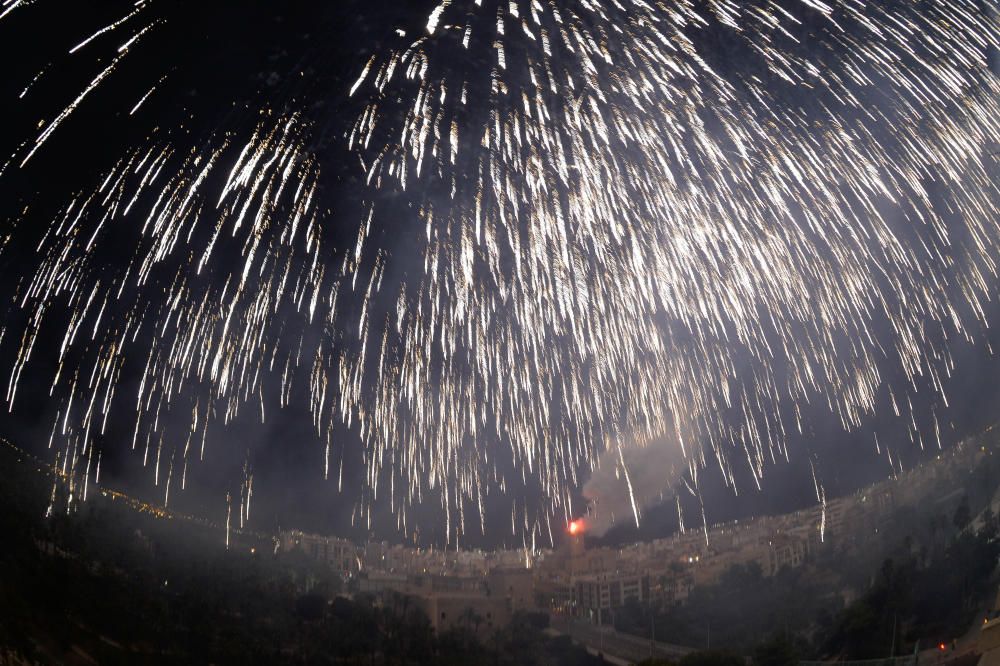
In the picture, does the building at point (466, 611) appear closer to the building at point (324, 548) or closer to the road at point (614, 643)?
the road at point (614, 643)

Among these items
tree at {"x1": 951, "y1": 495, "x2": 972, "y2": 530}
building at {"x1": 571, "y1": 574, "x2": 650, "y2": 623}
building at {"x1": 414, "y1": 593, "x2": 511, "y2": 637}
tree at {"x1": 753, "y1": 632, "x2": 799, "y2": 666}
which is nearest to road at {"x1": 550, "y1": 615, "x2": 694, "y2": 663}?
building at {"x1": 571, "y1": 574, "x2": 650, "y2": 623}

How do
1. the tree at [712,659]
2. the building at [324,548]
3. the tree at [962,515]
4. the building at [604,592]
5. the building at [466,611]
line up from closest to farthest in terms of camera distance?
the tree at [962,515], the tree at [712,659], the building at [466,611], the building at [604,592], the building at [324,548]

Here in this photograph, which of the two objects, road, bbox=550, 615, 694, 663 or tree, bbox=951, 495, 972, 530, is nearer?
tree, bbox=951, 495, 972, 530

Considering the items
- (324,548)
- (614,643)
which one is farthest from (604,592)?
(324,548)

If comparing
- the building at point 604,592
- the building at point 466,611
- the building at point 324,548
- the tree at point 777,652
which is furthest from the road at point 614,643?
the building at point 324,548

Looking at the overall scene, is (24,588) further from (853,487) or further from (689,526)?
(853,487)

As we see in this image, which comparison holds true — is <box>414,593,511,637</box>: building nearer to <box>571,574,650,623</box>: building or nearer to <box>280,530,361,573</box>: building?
<box>571,574,650,623</box>: building

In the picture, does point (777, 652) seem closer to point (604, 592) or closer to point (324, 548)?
point (604, 592)

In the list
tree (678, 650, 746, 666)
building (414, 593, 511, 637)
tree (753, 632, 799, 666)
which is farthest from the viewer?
building (414, 593, 511, 637)

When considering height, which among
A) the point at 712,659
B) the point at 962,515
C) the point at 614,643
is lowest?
the point at 614,643

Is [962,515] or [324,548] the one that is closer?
[962,515]

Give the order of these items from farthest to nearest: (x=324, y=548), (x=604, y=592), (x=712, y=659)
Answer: (x=324, y=548) → (x=604, y=592) → (x=712, y=659)
